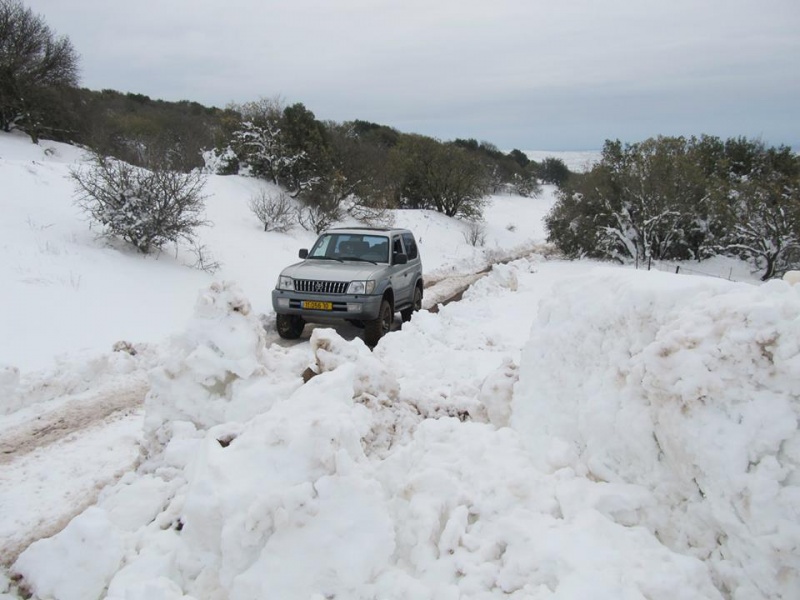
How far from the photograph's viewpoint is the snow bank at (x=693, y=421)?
2.51 m

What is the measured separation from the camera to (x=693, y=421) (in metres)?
2.77

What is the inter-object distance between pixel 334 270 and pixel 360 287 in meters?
0.62

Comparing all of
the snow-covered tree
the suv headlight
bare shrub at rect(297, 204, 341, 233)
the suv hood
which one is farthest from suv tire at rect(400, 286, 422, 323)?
the snow-covered tree

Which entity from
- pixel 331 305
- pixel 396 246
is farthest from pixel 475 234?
pixel 331 305

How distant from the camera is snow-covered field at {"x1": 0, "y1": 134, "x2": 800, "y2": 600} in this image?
263 centimetres

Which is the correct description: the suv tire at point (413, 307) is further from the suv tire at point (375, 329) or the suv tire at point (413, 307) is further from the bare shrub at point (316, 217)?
the bare shrub at point (316, 217)

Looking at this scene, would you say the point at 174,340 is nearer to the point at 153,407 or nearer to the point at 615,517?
the point at 153,407

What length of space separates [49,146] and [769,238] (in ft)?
91.0

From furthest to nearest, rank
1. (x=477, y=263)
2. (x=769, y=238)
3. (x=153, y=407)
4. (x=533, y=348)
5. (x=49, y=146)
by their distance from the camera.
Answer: (x=49, y=146) → (x=477, y=263) → (x=769, y=238) → (x=153, y=407) → (x=533, y=348)

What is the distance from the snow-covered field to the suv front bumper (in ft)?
10.3

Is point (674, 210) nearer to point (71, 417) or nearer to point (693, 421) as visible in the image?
→ point (693, 421)

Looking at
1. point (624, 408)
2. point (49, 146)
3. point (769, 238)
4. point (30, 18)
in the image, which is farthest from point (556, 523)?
point (30, 18)

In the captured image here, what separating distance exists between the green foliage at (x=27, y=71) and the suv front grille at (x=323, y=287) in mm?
22562

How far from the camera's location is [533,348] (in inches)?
167
